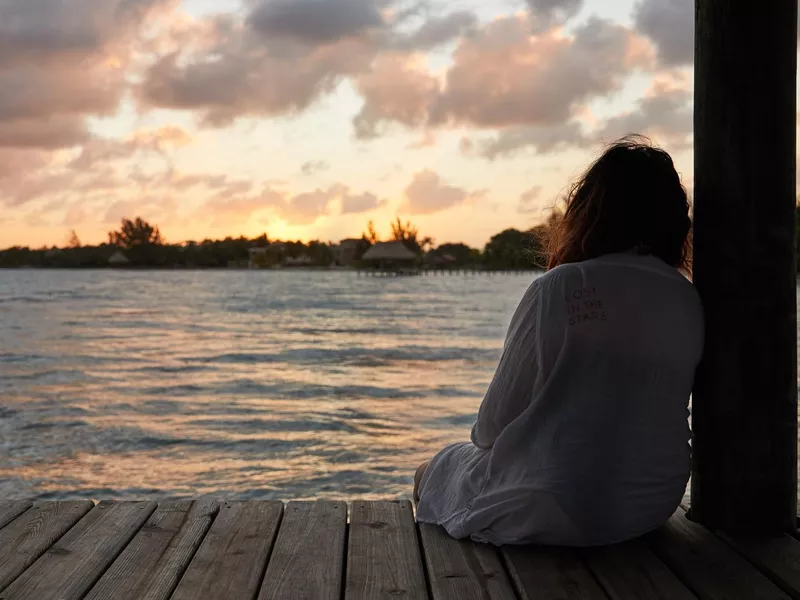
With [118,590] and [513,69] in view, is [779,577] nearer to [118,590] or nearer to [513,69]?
[118,590]

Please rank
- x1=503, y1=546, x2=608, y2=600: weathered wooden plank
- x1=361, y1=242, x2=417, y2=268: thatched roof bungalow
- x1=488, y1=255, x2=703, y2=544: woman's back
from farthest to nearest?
x1=361, y1=242, x2=417, y2=268: thatched roof bungalow < x1=488, y1=255, x2=703, y2=544: woman's back < x1=503, y1=546, x2=608, y2=600: weathered wooden plank

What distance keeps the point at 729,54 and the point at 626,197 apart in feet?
1.61

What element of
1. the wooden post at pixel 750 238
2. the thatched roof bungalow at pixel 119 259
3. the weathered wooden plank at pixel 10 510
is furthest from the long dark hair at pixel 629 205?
the thatched roof bungalow at pixel 119 259

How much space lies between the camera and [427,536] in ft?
6.65

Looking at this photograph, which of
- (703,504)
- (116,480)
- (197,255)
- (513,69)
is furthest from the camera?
(197,255)

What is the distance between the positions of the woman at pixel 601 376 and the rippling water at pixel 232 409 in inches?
128

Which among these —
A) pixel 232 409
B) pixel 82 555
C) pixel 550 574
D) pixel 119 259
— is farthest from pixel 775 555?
Result: pixel 119 259

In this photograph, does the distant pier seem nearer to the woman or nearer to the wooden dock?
the wooden dock

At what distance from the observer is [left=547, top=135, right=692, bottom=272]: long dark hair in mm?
1833

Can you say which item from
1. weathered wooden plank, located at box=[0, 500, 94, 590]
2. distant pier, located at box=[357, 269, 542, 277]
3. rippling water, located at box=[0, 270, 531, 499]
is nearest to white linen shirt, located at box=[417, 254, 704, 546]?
weathered wooden plank, located at box=[0, 500, 94, 590]

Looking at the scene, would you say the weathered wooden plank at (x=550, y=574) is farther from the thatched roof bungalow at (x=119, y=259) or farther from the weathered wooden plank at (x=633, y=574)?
the thatched roof bungalow at (x=119, y=259)

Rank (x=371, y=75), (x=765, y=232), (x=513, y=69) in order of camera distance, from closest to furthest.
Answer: (x=765, y=232), (x=513, y=69), (x=371, y=75)

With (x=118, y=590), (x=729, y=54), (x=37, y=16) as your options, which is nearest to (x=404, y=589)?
(x=118, y=590)

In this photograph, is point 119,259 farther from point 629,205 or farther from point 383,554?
point 629,205
